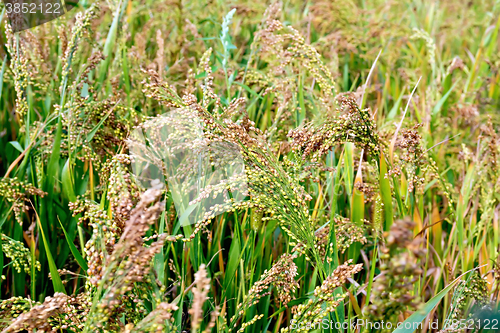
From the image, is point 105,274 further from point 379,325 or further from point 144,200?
point 379,325

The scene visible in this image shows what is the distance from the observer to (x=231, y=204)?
3.59ft

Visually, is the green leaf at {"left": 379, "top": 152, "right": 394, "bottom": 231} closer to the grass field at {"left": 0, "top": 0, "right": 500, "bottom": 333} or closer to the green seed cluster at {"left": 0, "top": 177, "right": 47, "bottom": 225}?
the grass field at {"left": 0, "top": 0, "right": 500, "bottom": 333}

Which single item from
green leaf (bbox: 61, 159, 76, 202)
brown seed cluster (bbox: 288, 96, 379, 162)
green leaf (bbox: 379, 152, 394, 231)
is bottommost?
green leaf (bbox: 379, 152, 394, 231)

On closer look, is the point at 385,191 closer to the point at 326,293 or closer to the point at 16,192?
the point at 326,293

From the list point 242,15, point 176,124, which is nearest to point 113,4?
point 242,15

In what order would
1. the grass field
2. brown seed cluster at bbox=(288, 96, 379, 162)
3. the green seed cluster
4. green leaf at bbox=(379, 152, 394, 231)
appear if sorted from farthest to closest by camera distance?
the green seed cluster
green leaf at bbox=(379, 152, 394, 231)
brown seed cluster at bbox=(288, 96, 379, 162)
the grass field

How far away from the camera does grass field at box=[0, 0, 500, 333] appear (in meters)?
0.89

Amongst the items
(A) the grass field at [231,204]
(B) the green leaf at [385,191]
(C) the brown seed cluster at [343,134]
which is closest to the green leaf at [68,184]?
(A) the grass field at [231,204]

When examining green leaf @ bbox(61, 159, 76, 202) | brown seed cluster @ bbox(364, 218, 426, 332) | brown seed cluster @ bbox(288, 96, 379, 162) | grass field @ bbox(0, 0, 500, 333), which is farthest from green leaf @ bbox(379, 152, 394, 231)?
green leaf @ bbox(61, 159, 76, 202)

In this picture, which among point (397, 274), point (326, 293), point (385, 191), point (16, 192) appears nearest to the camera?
point (397, 274)

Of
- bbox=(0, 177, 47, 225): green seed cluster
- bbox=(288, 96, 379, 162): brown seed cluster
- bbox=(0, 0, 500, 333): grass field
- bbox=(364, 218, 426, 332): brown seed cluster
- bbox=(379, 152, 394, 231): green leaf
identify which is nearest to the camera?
bbox=(364, 218, 426, 332): brown seed cluster

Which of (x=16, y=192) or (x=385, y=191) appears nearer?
(x=385, y=191)

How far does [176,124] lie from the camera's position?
3.75ft

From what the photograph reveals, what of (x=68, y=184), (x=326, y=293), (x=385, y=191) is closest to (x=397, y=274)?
(x=326, y=293)
